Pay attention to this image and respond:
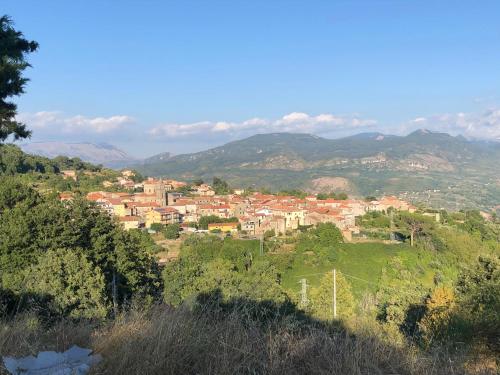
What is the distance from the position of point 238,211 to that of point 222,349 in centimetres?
5077

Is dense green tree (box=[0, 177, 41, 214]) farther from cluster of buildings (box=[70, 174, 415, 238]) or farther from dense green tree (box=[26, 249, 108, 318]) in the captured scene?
cluster of buildings (box=[70, 174, 415, 238])

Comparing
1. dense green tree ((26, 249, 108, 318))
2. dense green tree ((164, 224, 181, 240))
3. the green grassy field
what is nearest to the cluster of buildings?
dense green tree ((164, 224, 181, 240))

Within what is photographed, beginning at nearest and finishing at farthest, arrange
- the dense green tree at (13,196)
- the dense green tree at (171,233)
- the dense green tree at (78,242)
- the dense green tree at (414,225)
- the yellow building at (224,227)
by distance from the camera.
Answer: the dense green tree at (78,242) → the dense green tree at (13,196) → the dense green tree at (414,225) → the dense green tree at (171,233) → the yellow building at (224,227)

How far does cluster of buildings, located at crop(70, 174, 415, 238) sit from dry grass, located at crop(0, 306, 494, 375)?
1525 inches

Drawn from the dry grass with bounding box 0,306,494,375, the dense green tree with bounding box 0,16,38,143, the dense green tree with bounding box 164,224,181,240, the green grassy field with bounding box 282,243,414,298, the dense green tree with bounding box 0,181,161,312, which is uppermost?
the dense green tree with bounding box 0,16,38,143

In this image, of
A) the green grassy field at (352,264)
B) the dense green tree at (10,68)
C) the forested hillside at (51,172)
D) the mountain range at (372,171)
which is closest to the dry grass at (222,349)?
the dense green tree at (10,68)

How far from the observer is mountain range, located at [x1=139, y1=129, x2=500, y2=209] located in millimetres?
120125

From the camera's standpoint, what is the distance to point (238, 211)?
2094 inches

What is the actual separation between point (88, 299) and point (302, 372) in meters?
8.02

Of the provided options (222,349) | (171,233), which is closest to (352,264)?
(171,233)

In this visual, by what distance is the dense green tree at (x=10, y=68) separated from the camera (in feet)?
22.7

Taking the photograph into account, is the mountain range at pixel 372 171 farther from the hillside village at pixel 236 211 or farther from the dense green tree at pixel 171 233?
the dense green tree at pixel 171 233

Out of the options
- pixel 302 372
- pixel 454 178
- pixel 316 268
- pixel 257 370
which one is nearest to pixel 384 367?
pixel 302 372

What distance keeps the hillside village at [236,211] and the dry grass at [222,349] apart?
3872 centimetres
